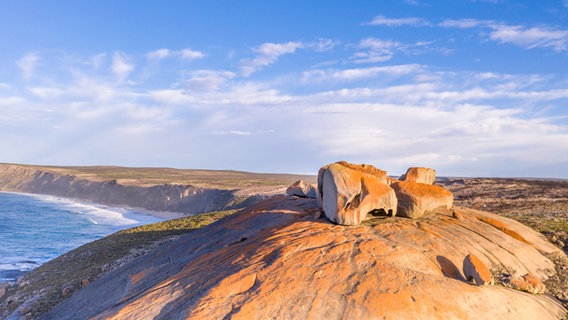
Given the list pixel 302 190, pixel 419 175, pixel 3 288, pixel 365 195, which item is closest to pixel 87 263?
pixel 3 288

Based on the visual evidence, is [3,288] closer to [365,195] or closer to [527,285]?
[365,195]

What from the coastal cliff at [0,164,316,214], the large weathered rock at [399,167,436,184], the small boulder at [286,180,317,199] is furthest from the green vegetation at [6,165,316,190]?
the large weathered rock at [399,167,436,184]

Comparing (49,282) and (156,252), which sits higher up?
(156,252)

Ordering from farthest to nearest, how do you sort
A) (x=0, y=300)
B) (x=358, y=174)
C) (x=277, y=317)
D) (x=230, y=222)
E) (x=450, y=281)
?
1. (x=0, y=300)
2. (x=230, y=222)
3. (x=358, y=174)
4. (x=450, y=281)
5. (x=277, y=317)

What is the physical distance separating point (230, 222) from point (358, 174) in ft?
17.9

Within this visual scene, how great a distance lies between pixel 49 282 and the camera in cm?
2098

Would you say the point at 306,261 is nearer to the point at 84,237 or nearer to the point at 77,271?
the point at 77,271

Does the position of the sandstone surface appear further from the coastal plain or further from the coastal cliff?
the coastal cliff

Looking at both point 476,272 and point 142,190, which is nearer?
point 476,272

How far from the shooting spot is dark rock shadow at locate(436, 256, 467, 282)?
1063cm

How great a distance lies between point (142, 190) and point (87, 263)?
69957mm

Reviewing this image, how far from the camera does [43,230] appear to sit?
2014 inches

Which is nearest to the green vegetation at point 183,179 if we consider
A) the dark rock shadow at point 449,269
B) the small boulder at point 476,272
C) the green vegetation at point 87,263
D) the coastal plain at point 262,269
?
the green vegetation at point 87,263

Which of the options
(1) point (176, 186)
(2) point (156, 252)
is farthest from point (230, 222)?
(1) point (176, 186)
